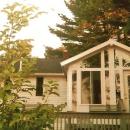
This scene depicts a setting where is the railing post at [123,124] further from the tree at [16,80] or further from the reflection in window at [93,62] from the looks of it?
the tree at [16,80]

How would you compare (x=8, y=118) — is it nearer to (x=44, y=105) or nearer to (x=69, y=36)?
(x=44, y=105)

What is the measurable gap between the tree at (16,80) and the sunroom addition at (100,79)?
1181 cm

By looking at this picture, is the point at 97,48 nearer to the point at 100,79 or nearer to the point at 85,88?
the point at 100,79

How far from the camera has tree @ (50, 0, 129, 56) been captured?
2907 cm

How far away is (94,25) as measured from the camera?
106ft

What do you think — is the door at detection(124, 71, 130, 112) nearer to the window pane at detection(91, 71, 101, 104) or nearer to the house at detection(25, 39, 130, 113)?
the house at detection(25, 39, 130, 113)

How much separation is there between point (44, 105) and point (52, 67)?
755 inches

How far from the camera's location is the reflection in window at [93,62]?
16797mm

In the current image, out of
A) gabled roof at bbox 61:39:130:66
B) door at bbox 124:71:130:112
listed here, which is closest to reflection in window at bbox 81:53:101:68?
gabled roof at bbox 61:39:130:66

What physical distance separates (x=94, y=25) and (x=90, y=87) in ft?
54.8

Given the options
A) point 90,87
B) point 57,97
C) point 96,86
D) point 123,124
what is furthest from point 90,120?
point 57,97

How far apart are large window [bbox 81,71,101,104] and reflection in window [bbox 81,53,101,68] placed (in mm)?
416

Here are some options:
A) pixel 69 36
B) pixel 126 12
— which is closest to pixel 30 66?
pixel 126 12

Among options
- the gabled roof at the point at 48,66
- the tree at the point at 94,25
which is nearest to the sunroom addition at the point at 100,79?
the gabled roof at the point at 48,66
